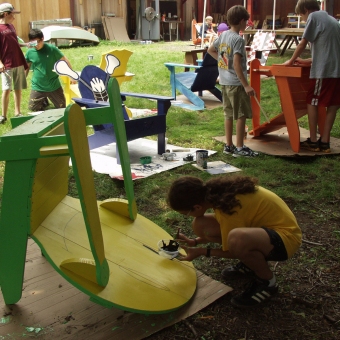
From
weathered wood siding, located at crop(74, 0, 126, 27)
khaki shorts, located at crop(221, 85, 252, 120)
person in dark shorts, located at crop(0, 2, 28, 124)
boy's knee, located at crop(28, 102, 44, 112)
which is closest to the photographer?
khaki shorts, located at crop(221, 85, 252, 120)

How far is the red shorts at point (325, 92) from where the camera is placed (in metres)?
5.16

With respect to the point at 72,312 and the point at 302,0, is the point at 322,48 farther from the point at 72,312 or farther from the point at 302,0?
the point at 72,312

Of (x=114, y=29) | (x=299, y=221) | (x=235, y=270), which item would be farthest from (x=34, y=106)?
(x=114, y=29)

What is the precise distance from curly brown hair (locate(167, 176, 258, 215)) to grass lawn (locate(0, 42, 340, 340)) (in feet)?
2.03

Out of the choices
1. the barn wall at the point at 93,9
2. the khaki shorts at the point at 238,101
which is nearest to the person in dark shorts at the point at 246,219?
the khaki shorts at the point at 238,101

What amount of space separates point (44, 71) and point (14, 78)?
548mm

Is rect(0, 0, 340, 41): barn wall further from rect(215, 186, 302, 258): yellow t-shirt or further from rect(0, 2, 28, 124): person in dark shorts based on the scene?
rect(215, 186, 302, 258): yellow t-shirt

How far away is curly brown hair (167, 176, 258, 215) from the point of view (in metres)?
2.47

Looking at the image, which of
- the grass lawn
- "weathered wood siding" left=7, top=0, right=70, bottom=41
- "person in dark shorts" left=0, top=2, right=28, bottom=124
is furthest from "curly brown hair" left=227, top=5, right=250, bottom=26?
"weathered wood siding" left=7, top=0, right=70, bottom=41

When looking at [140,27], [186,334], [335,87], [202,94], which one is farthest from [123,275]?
[140,27]

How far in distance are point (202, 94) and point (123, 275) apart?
22.5 ft

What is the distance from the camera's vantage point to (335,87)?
17.0ft

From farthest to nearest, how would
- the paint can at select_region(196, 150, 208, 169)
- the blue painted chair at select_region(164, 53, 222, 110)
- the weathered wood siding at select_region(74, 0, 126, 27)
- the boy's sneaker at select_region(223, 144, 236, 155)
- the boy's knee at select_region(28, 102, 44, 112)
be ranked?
1. the weathered wood siding at select_region(74, 0, 126, 27)
2. the blue painted chair at select_region(164, 53, 222, 110)
3. the boy's knee at select_region(28, 102, 44, 112)
4. the boy's sneaker at select_region(223, 144, 236, 155)
5. the paint can at select_region(196, 150, 208, 169)

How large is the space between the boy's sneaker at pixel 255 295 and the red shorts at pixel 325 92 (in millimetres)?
3115
